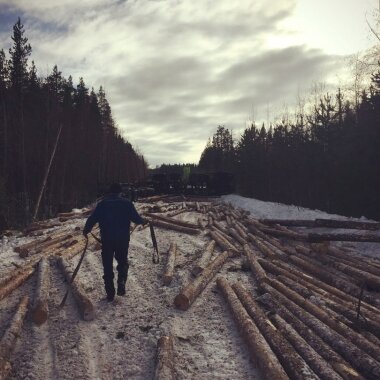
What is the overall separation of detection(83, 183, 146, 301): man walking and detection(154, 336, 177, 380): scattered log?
2.23 meters

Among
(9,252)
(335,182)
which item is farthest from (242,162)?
(9,252)

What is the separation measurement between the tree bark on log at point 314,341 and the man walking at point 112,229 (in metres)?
2.84

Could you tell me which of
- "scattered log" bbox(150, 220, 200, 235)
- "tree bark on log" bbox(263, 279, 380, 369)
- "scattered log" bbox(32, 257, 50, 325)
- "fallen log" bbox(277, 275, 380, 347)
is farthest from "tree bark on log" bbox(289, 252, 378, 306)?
"scattered log" bbox(32, 257, 50, 325)

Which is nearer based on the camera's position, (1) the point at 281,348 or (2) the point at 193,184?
(1) the point at 281,348

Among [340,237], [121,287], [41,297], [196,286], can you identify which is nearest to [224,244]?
[340,237]

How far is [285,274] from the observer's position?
28.9 ft

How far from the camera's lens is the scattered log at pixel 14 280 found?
7.18 meters

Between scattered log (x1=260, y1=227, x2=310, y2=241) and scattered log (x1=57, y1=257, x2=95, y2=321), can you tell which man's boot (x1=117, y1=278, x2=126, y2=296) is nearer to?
scattered log (x1=57, y1=257, x2=95, y2=321)

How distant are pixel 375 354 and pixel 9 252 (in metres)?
10.1

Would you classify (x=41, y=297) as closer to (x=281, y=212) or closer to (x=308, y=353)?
(x=308, y=353)

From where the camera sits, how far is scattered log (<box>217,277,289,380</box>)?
4.37 metres

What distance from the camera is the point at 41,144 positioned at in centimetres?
3828

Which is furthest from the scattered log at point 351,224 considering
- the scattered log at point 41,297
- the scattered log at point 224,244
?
the scattered log at point 41,297

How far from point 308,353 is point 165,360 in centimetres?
188
